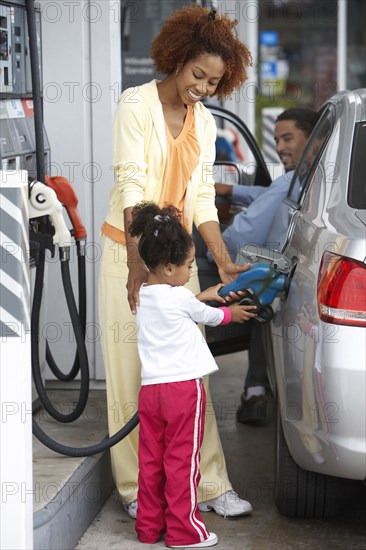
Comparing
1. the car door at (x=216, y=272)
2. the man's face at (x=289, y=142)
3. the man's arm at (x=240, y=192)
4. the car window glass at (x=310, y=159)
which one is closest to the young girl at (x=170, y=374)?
the car window glass at (x=310, y=159)

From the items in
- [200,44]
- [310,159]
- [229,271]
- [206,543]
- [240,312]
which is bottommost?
[206,543]

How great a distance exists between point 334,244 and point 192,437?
37.7 inches

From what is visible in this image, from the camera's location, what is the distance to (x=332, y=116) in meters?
5.11

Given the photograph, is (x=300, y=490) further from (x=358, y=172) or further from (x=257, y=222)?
(x=257, y=222)

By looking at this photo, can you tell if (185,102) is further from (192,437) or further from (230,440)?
(230,440)

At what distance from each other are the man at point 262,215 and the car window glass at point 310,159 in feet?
0.40

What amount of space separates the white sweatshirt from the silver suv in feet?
1.13

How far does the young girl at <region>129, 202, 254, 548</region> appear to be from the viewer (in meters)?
4.25

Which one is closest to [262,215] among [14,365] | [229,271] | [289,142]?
[289,142]

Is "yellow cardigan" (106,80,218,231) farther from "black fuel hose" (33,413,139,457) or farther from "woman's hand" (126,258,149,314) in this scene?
"black fuel hose" (33,413,139,457)

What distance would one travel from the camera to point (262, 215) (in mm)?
5766

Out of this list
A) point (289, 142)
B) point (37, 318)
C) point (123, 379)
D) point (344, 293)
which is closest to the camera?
point (344, 293)

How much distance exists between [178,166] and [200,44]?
1.61 ft

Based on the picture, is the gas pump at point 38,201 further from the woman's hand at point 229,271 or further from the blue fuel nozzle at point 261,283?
the woman's hand at point 229,271
